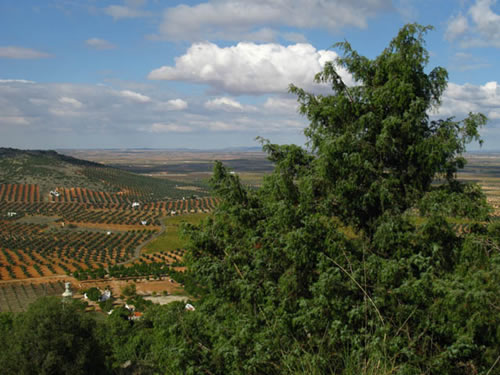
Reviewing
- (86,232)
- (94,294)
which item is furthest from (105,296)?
(86,232)

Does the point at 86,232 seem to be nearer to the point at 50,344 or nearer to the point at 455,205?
the point at 50,344

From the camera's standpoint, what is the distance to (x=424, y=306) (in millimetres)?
6676

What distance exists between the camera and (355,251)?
7617mm

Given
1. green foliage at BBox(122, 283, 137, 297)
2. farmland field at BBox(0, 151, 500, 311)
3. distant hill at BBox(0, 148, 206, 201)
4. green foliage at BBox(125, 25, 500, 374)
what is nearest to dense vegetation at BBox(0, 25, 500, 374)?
green foliage at BBox(125, 25, 500, 374)

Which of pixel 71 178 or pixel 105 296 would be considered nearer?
pixel 105 296

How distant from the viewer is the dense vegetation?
616cm

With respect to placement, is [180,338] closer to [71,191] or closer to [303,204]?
[303,204]

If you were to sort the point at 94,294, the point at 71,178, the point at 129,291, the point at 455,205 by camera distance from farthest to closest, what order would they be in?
the point at 71,178 < the point at 129,291 < the point at 94,294 < the point at 455,205

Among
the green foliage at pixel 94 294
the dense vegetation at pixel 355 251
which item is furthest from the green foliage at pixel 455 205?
the green foliage at pixel 94 294

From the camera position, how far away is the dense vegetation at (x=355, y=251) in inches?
242

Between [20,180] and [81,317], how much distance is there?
123 m

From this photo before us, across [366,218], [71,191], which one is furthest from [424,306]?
[71,191]

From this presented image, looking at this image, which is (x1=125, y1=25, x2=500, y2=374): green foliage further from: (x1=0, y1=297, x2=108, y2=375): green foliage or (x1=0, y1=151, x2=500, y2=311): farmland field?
(x1=0, y1=297, x2=108, y2=375): green foliage

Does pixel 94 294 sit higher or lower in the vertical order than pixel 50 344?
lower
